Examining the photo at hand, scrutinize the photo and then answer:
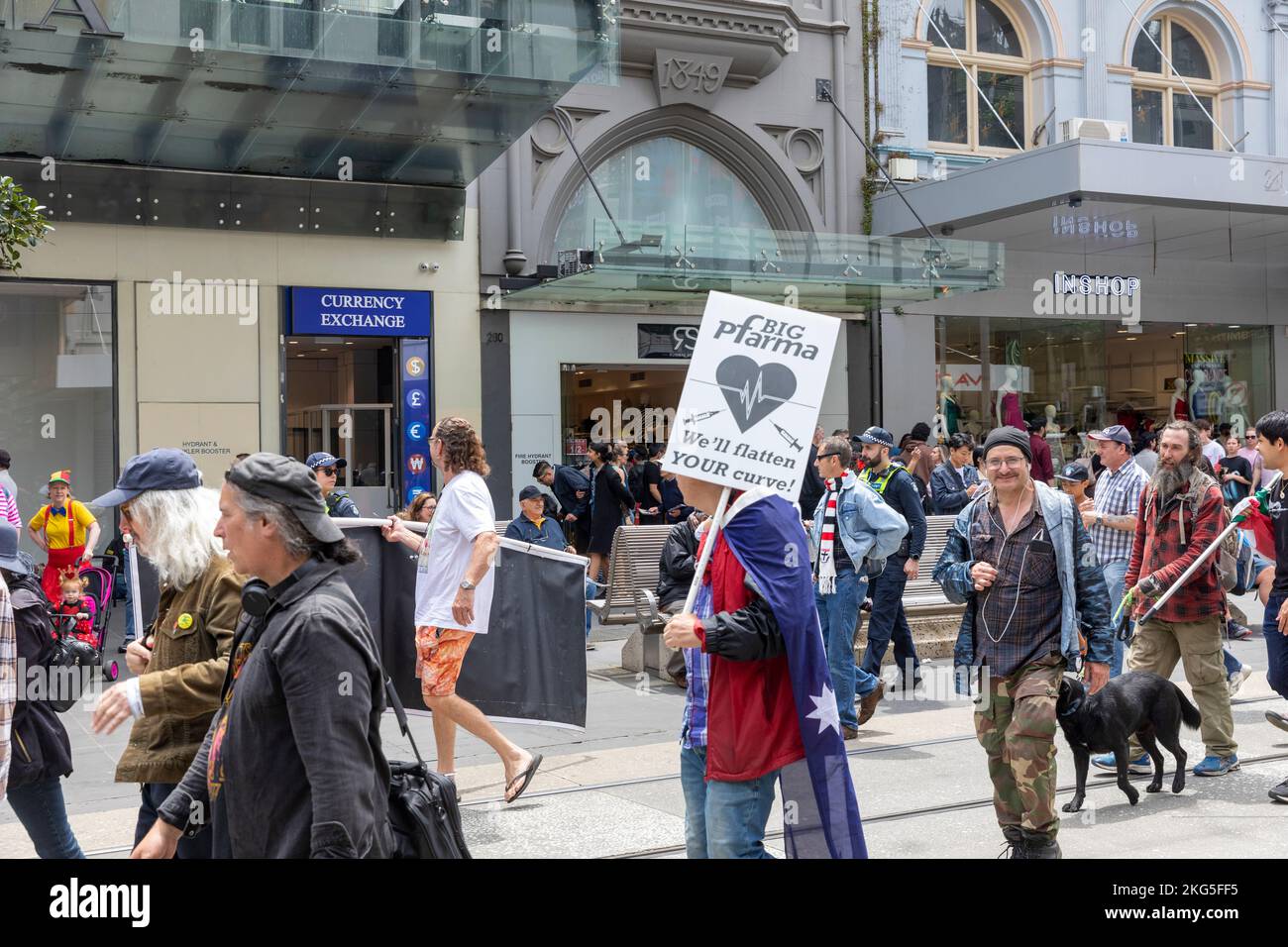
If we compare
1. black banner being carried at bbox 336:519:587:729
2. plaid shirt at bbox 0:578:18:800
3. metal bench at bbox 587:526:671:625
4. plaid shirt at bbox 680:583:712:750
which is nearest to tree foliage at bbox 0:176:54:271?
black banner being carried at bbox 336:519:587:729

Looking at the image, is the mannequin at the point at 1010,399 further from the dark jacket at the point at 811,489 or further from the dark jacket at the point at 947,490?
the dark jacket at the point at 811,489

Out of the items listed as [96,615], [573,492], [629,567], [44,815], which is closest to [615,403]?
[573,492]

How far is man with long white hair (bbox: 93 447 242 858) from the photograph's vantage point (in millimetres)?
3947

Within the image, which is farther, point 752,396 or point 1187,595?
point 1187,595

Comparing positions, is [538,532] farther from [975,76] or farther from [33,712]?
[975,76]

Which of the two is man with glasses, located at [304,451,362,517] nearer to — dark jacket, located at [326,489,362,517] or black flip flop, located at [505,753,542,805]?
dark jacket, located at [326,489,362,517]

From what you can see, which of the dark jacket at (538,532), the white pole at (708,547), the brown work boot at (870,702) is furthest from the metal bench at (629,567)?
the white pole at (708,547)

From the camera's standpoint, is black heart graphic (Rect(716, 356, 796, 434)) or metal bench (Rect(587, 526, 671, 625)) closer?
black heart graphic (Rect(716, 356, 796, 434))

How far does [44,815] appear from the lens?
476 cm

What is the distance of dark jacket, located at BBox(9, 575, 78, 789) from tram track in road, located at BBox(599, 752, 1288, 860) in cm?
243

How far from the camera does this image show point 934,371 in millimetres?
23188

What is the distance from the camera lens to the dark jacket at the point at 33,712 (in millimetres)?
4648

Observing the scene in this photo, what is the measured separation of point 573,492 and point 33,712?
12329 mm
